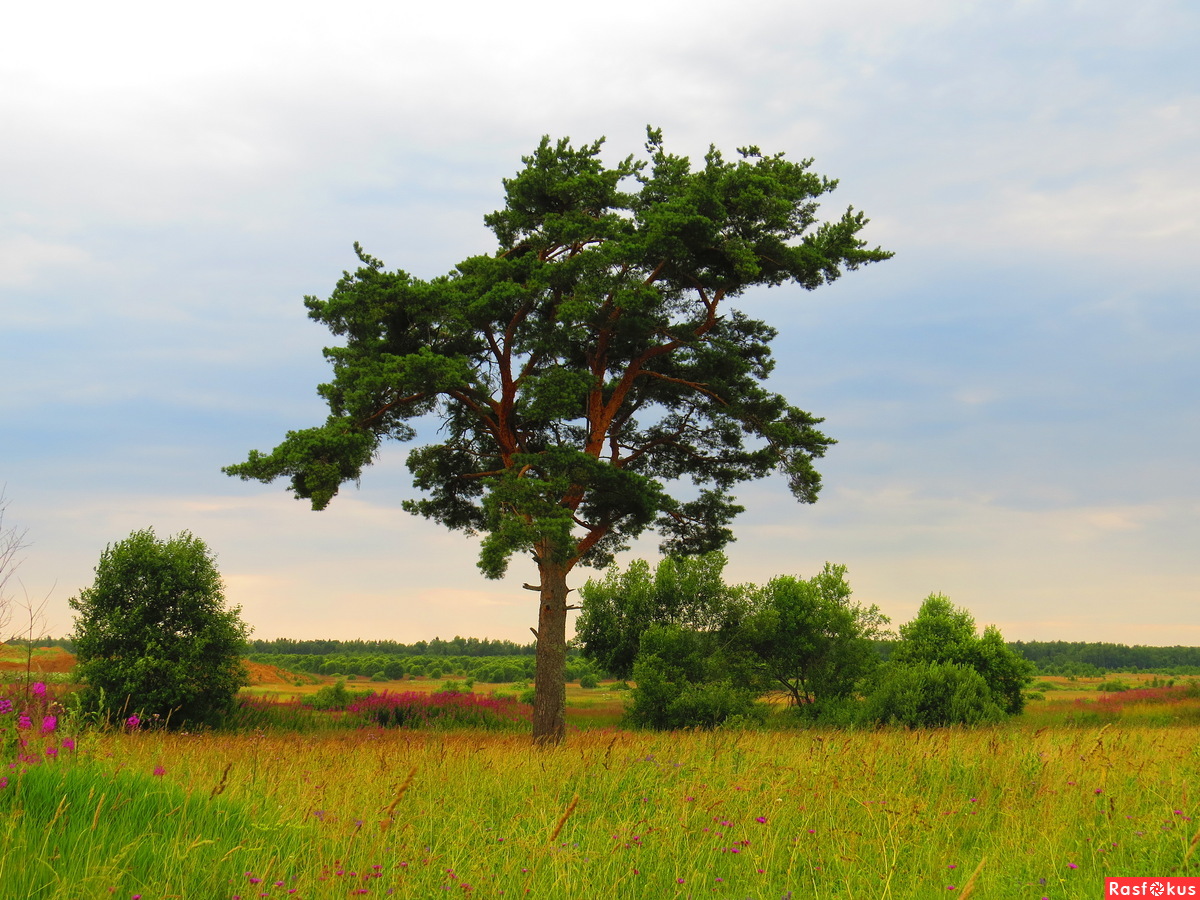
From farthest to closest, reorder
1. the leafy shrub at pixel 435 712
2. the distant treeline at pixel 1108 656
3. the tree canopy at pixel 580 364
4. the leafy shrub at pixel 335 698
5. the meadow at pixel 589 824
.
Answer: the distant treeline at pixel 1108 656
the leafy shrub at pixel 335 698
the leafy shrub at pixel 435 712
the tree canopy at pixel 580 364
the meadow at pixel 589 824

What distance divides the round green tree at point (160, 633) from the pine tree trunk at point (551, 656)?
1112 centimetres

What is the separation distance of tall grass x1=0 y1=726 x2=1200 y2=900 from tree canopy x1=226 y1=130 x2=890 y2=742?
325 inches

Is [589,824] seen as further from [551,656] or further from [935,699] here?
[935,699]

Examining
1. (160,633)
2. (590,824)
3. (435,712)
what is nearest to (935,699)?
(435,712)

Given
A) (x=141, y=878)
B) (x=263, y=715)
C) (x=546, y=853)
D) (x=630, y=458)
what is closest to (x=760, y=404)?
(x=630, y=458)

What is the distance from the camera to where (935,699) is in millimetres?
23328

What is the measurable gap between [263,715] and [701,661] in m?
15.9

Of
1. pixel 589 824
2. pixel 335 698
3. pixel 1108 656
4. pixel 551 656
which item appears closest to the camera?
pixel 589 824

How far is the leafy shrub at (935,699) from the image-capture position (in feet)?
74.0

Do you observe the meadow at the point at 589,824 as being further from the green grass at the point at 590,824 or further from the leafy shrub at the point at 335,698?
the leafy shrub at the point at 335,698

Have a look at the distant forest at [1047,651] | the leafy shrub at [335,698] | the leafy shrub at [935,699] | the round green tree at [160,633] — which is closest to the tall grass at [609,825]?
the leafy shrub at [935,699]

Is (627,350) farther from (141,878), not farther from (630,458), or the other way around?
(141,878)

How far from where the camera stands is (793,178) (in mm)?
19391

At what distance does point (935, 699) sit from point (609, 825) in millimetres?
19549
